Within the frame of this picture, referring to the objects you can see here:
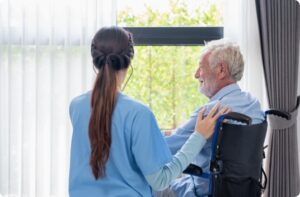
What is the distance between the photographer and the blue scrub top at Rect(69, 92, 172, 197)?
5.86 ft

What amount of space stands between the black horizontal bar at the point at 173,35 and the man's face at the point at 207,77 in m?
1.03

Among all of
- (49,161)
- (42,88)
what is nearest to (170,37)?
(42,88)

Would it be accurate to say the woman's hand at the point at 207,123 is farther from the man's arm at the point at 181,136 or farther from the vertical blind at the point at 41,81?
the vertical blind at the point at 41,81

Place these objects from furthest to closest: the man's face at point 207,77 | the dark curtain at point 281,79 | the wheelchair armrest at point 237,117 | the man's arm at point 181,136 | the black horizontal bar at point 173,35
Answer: the black horizontal bar at point 173,35, the dark curtain at point 281,79, the man's face at point 207,77, the man's arm at point 181,136, the wheelchair armrest at point 237,117

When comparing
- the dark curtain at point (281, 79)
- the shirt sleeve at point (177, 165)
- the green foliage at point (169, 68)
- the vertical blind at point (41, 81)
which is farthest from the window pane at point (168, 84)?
the shirt sleeve at point (177, 165)

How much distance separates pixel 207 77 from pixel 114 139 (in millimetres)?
628

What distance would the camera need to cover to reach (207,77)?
2.23m

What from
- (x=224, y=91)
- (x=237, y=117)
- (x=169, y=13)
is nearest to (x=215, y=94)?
(x=224, y=91)

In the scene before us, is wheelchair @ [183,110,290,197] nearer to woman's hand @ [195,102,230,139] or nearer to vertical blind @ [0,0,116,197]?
woman's hand @ [195,102,230,139]

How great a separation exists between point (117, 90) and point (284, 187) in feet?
5.62

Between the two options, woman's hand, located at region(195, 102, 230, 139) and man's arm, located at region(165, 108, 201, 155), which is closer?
woman's hand, located at region(195, 102, 230, 139)

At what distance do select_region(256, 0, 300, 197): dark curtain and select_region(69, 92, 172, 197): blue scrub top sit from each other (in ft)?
4.54

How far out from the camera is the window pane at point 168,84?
3.34 meters

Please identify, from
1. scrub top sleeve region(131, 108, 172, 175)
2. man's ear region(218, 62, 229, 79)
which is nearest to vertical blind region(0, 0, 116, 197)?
man's ear region(218, 62, 229, 79)
